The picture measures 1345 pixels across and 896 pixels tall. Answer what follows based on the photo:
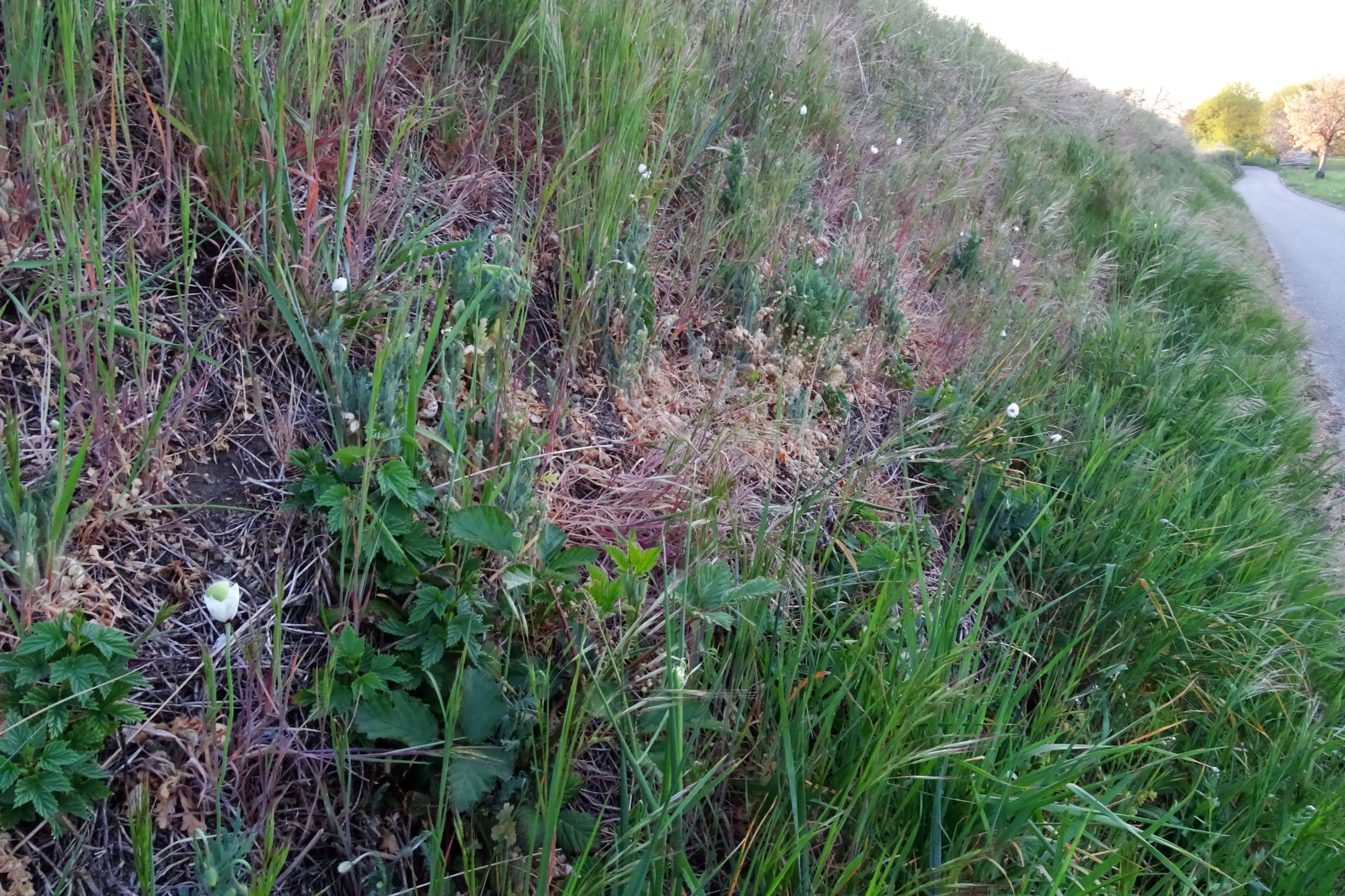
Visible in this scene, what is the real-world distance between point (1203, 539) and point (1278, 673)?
2.06ft

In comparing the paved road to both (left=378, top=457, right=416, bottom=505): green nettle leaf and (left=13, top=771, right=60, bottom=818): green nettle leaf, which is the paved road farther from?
(left=13, top=771, right=60, bottom=818): green nettle leaf

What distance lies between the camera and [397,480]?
4.80 ft

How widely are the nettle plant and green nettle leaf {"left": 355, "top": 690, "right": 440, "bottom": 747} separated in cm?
33

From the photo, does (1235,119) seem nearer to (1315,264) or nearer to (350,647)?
(1315,264)

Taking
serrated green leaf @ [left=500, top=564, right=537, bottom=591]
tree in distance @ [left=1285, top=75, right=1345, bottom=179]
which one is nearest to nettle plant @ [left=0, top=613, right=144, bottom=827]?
serrated green leaf @ [left=500, top=564, right=537, bottom=591]

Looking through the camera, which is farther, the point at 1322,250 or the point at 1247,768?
the point at 1322,250

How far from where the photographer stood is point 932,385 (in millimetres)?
3385

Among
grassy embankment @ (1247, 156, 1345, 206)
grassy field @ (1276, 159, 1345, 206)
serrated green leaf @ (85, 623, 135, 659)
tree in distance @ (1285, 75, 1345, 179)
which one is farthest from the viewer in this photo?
tree in distance @ (1285, 75, 1345, 179)

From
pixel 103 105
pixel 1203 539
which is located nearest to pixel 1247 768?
pixel 1203 539

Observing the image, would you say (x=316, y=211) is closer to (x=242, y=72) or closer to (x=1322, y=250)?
(x=242, y=72)

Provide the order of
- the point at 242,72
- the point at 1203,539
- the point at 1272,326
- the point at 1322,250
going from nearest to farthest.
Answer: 1. the point at 242,72
2. the point at 1203,539
3. the point at 1272,326
4. the point at 1322,250

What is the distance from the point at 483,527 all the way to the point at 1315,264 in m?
Result: 15.5

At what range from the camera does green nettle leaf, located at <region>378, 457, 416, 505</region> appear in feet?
4.72

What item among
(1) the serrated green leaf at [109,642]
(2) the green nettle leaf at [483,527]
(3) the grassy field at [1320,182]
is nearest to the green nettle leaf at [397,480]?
(2) the green nettle leaf at [483,527]
